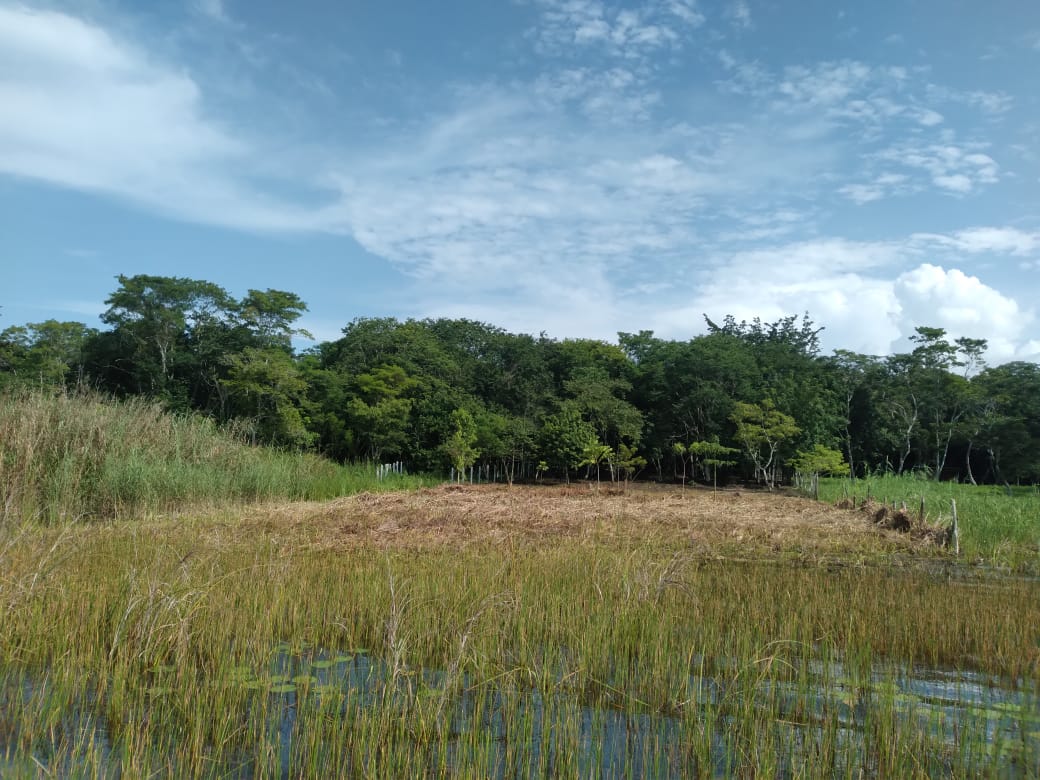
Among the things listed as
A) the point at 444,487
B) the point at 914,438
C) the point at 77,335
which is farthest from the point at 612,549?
the point at 77,335

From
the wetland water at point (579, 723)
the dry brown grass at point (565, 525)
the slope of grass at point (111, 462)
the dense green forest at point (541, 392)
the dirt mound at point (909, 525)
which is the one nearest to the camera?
the wetland water at point (579, 723)

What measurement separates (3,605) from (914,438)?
38852 millimetres

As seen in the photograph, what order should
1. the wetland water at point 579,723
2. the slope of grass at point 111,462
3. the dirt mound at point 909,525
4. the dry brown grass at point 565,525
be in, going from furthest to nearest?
the dirt mound at point 909,525 → the slope of grass at point 111,462 → the dry brown grass at point 565,525 → the wetland water at point 579,723

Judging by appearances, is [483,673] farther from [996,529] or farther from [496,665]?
[996,529]

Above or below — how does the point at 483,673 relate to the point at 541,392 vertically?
below

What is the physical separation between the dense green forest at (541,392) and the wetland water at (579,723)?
→ 69.1ft

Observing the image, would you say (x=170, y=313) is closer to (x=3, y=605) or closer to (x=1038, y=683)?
(x=3, y=605)

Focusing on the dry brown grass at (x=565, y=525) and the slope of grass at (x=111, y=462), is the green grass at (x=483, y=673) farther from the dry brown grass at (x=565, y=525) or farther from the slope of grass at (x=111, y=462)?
the slope of grass at (x=111, y=462)

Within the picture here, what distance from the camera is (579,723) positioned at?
11.0ft

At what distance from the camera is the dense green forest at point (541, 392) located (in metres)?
26.7

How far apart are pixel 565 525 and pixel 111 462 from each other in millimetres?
7156

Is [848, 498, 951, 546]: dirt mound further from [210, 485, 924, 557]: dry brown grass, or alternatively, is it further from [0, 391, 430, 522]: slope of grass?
[0, 391, 430, 522]: slope of grass

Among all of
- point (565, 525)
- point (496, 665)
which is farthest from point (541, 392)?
point (496, 665)

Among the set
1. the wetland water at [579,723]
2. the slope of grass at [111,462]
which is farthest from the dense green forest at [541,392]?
the wetland water at [579,723]
